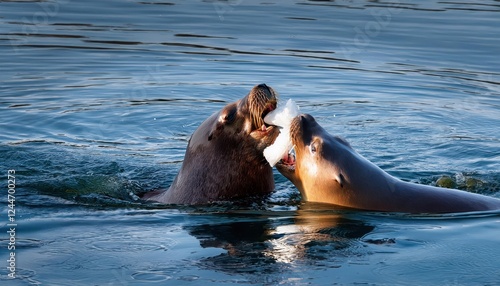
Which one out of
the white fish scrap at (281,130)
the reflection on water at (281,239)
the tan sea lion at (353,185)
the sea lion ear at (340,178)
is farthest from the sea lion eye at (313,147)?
the reflection on water at (281,239)

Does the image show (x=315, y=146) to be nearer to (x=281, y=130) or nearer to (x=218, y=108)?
(x=281, y=130)

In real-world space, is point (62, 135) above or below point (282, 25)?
below

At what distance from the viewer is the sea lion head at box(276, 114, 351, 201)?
24.5 feet

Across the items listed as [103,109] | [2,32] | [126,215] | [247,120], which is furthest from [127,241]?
[2,32]

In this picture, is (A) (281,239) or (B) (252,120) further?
(B) (252,120)

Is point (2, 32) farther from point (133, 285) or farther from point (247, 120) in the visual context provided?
point (133, 285)

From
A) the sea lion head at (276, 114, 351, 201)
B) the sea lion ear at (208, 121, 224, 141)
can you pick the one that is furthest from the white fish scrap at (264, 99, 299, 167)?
the sea lion ear at (208, 121, 224, 141)

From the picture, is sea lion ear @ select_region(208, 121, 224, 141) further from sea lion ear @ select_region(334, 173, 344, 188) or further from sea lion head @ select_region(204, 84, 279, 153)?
sea lion ear @ select_region(334, 173, 344, 188)

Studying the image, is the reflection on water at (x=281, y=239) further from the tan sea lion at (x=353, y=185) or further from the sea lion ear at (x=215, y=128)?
the sea lion ear at (x=215, y=128)

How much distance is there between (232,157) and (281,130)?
18.3 inches

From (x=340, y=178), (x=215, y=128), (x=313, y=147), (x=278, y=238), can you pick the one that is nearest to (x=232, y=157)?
(x=215, y=128)

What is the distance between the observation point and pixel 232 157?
786 cm

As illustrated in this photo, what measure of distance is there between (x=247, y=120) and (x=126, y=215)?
118 centimetres

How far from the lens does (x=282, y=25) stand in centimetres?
1752
